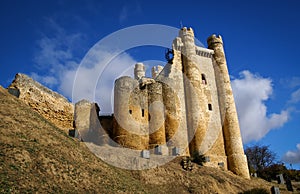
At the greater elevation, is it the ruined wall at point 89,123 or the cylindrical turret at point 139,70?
the cylindrical turret at point 139,70

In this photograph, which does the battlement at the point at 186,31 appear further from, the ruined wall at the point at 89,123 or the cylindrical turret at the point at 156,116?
the ruined wall at the point at 89,123

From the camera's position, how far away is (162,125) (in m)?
23.6

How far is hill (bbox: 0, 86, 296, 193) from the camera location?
32.5ft

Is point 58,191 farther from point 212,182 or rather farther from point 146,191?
point 212,182

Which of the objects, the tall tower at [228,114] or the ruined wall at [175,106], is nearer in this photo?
the ruined wall at [175,106]

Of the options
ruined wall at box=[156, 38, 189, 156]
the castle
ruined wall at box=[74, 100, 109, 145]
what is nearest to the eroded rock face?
ruined wall at box=[74, 100, 109, 145]

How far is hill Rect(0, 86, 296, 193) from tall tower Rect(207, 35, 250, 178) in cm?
879

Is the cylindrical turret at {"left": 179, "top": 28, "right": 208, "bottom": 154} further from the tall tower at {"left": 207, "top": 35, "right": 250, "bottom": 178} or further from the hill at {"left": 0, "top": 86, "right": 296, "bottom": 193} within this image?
the hill at {"left": 0, "top": 86, "right": 296, "bottom": 193}

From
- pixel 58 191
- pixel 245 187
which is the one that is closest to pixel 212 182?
pixel 245 187

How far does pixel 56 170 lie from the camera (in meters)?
11.1

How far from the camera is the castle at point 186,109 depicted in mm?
22453

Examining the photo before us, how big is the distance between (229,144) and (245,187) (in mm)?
7967

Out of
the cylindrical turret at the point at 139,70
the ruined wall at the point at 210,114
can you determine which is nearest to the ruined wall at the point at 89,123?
the ruined wall at the point at 210,114

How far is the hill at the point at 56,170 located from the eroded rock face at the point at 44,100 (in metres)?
1.42
